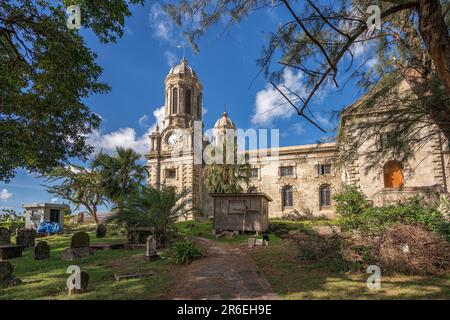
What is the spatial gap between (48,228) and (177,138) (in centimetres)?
1695

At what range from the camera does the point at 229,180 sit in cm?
2484

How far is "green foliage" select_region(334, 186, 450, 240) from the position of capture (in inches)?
400

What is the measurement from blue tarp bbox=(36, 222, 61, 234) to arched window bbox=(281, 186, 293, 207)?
22.0 m

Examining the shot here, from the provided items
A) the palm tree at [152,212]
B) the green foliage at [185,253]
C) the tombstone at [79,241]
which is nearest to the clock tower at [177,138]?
the palm tree at [152,212]

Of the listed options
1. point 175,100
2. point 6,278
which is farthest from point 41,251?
point 175,100

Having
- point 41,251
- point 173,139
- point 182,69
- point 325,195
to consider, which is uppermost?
point 182,69

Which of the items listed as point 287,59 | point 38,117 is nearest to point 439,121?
point 287,59

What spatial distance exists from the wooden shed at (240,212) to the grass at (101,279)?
29.0 feet

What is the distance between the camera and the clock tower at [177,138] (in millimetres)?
A: 33303

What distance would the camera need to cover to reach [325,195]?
101 ft

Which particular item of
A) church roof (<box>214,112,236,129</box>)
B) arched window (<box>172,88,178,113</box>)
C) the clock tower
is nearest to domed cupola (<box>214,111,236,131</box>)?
church roof (<box>214,112,236,129</box>)

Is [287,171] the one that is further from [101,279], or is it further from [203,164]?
[101,279]

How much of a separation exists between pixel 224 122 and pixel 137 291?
35905 millimetres
